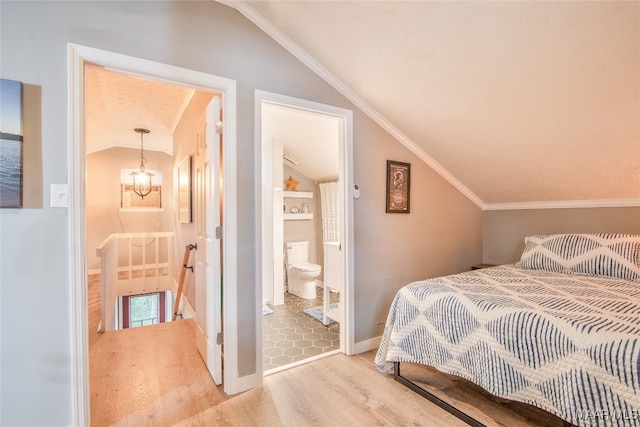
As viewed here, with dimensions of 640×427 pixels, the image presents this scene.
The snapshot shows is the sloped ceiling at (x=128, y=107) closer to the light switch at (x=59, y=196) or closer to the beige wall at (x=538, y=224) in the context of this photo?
the light switch at (x=59, y=196)

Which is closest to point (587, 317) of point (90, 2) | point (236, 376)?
point (236, 376)

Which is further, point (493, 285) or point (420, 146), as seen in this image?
point (420, 146)

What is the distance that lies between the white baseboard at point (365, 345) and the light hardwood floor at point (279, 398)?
0.18 feet

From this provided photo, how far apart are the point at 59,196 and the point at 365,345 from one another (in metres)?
2.39

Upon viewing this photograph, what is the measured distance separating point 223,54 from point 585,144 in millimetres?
2681

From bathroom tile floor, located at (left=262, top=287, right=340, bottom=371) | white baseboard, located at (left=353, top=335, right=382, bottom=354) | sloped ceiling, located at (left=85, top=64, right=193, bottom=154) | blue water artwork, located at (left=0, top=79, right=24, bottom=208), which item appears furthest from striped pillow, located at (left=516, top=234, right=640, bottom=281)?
blue water artwork, located at (left=0, top=79, right=24, bottom=208)

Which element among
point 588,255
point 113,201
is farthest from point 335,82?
point 113,201

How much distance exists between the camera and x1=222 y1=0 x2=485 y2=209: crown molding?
6.72 feet

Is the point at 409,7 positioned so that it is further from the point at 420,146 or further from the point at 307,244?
the point at 307,244

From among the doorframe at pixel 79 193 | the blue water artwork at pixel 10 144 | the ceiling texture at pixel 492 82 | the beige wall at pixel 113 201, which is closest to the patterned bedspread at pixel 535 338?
the ceiling texture at pixel 492 82

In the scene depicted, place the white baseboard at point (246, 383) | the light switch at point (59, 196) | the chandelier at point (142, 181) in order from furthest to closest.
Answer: the chandelier at point (142, 181)
the white baseboard at point (246, 383)
the light switch at point (59, 196)

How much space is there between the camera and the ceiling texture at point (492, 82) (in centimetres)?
154

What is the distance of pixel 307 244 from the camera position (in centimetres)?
468

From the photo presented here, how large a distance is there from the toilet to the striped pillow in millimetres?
2430
